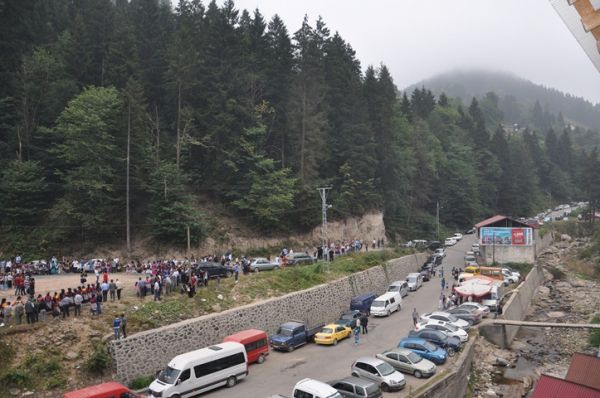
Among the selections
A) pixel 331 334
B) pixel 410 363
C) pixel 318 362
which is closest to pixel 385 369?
pixel 410 363

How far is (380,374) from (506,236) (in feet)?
133

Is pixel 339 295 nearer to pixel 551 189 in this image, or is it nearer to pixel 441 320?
pixel 441 320

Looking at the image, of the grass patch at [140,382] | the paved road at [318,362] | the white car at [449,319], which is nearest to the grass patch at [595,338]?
the white car at [449,319]

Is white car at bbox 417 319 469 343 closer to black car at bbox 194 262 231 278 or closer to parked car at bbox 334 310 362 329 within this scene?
parked car at bbox 334 310 362 329

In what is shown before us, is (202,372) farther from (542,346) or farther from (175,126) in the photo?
(175,126)

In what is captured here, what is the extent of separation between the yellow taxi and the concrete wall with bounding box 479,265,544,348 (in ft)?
35.5

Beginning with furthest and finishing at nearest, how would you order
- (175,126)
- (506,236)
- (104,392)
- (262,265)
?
(506,236), (175,126), (262,265), (104,392)

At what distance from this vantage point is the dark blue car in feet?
78.5

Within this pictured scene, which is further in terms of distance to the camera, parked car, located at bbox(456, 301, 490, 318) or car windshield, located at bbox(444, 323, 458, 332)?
parked car, located at bbox(456, 301, 490, 318)

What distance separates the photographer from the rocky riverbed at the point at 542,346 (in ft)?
88.4

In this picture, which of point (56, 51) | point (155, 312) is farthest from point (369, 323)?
point (56, 51)

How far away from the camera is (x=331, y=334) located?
27.6 metres

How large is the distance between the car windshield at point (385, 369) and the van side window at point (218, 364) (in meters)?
A: 6.47

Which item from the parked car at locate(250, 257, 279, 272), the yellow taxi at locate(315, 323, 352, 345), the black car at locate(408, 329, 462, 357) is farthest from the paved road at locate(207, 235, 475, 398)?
the parked car at locate(250, 257, 279, 272)
